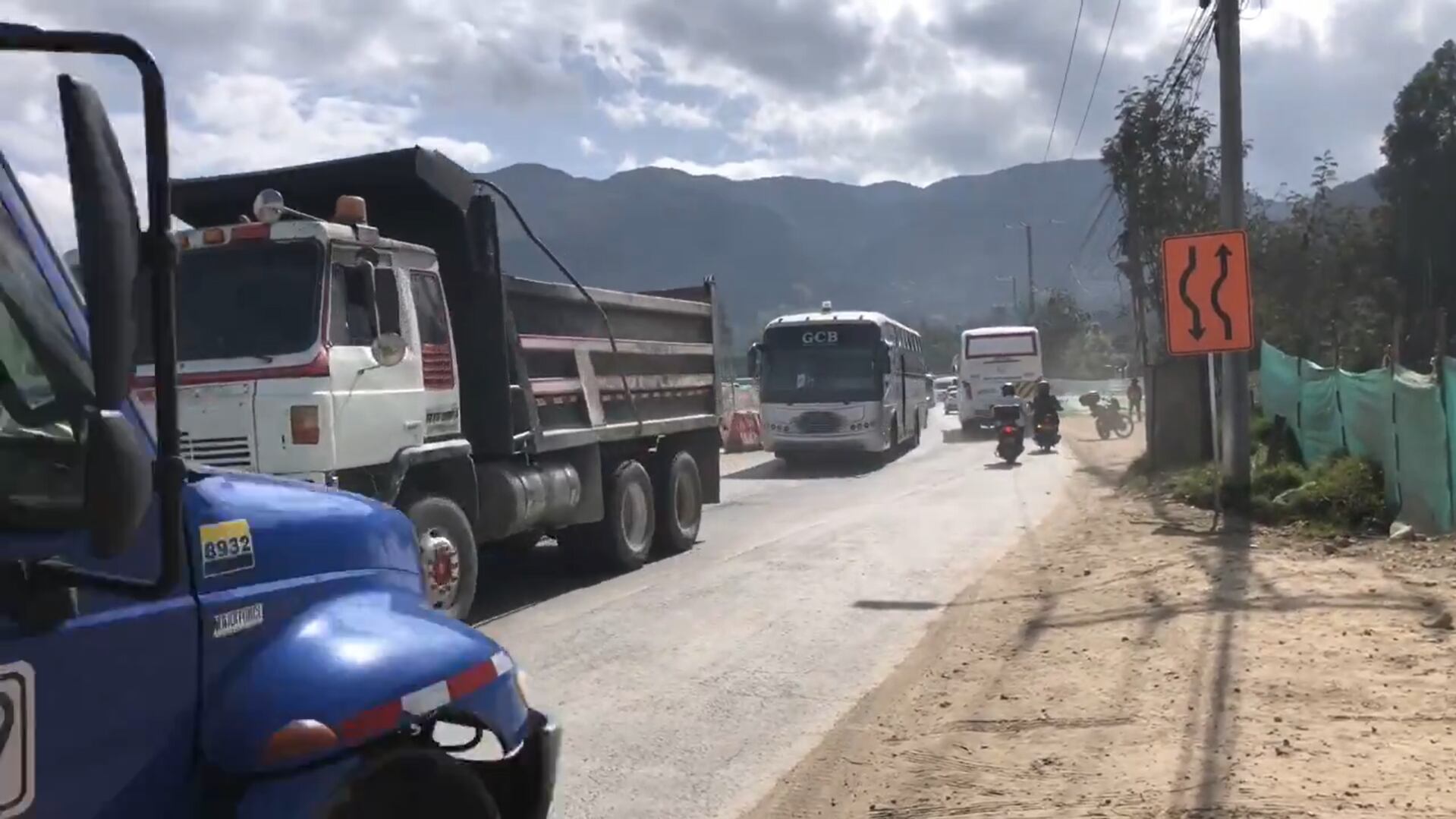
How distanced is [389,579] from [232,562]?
0.66 m

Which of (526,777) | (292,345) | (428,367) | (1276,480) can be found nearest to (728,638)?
(428,367)

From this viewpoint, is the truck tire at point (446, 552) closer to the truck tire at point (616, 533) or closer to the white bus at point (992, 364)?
the truck tire at point (616, 533)

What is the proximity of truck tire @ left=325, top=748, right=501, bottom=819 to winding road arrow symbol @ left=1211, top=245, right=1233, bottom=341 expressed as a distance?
10604mm

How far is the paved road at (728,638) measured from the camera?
234 inches

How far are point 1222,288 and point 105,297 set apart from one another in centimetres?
1156

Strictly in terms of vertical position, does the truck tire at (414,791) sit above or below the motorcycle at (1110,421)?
above

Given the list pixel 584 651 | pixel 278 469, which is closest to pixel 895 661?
pixel 584 651

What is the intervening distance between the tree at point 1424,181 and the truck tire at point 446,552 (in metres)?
43.2

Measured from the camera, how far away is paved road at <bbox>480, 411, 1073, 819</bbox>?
595cm

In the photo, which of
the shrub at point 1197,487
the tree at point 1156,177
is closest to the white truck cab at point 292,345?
the shrub at point 1197,487

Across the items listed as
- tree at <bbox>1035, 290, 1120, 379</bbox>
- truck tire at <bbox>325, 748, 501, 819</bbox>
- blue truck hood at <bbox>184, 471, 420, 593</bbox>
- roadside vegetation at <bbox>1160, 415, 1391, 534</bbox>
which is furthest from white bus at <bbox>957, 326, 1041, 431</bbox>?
tree at <bbox>1035, 290, 1120, 379</bbox>

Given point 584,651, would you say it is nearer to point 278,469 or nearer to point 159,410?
point 278,469

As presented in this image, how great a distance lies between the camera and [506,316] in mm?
9789

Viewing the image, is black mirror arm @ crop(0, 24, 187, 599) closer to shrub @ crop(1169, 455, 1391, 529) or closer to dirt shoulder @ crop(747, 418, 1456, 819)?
dirt shoulder @ crop(747, 418, 1456, 819)
